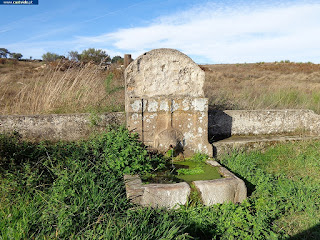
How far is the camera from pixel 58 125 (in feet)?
14.6

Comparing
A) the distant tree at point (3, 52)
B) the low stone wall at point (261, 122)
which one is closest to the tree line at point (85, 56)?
the distant tree at point (3, 52)

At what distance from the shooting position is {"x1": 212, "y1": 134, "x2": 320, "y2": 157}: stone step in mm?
4496

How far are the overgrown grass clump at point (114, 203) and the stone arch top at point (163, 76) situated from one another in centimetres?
81

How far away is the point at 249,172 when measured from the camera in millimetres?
3729

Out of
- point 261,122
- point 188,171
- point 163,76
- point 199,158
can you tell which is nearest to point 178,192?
point 188,171

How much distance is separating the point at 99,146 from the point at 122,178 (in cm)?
73

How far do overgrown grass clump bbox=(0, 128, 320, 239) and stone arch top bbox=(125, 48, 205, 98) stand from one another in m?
0.81

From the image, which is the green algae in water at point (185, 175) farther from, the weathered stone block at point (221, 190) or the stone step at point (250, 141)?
the stone step at point (250, 141)

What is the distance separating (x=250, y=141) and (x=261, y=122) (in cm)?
77

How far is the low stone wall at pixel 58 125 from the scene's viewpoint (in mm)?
→ 4340

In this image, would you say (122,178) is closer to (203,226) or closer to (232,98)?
(203,226)

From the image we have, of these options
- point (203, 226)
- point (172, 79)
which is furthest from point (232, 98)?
point (203, 226)

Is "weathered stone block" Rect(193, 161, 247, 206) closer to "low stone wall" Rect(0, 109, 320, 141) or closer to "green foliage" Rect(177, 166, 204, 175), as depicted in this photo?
"green foliage" Rect(177, 166, 204, 175)

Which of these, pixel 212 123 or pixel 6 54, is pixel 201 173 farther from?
pixel 6 54
